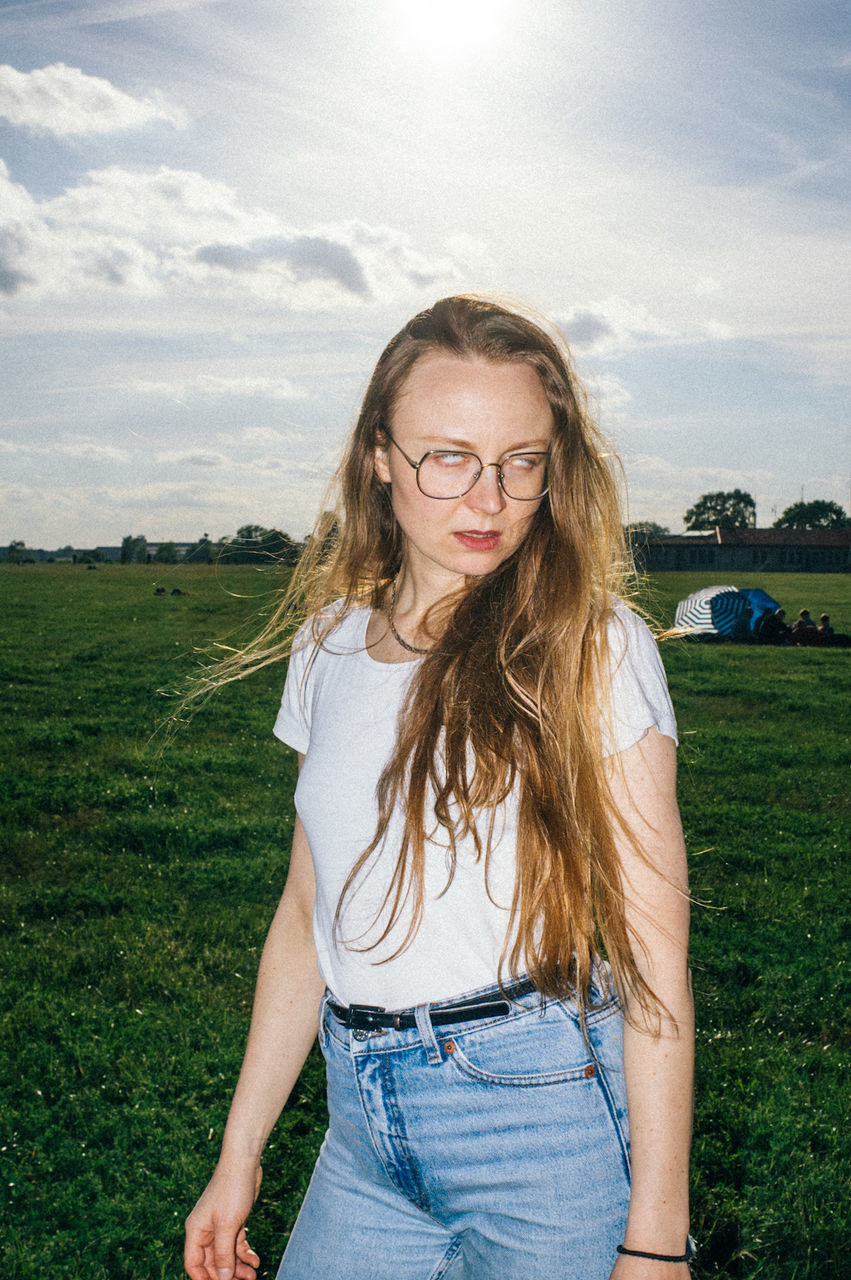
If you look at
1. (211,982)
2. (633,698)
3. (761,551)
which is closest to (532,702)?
A: (633,698)

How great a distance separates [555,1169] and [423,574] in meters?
1.23

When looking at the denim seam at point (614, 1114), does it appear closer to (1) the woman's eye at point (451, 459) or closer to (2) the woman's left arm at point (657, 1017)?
(2) the woman's left arm at point (657, 1017)

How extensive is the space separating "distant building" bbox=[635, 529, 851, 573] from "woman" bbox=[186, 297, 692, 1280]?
70240 mm

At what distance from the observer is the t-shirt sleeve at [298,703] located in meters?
2.18

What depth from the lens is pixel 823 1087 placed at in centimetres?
443

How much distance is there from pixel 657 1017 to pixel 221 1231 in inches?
42.1

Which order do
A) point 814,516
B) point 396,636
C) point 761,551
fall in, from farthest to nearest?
point 814,516 → point 761,551 → point 396,636

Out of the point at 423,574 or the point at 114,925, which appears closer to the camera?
the point at 423,574

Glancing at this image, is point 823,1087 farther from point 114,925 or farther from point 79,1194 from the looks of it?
point 114,925

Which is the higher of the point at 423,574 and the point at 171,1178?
the point at 423,574

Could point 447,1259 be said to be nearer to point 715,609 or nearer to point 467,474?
point 467,474

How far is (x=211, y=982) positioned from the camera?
17.7 ft

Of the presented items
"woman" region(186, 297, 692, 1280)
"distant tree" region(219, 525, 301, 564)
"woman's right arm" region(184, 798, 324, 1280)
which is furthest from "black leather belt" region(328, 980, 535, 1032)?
"distant tree" region(219, 525, 301, 564)

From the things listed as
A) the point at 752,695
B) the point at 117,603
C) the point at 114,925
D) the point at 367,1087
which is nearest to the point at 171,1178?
the point at 114,925
